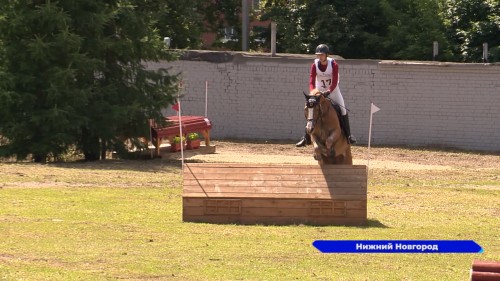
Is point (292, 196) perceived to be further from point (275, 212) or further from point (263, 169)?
point (263, 169)

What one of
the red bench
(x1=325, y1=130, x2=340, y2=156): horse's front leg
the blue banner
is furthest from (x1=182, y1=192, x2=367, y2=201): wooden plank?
the red bench

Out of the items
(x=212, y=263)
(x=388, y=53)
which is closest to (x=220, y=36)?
(x=388, y=53)

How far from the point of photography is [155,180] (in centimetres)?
2408

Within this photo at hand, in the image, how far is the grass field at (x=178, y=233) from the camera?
12.1 metres

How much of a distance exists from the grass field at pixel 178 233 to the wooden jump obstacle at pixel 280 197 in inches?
13.9

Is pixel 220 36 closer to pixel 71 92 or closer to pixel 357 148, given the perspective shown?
pixel 357 148

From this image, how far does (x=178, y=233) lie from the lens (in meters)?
15.3

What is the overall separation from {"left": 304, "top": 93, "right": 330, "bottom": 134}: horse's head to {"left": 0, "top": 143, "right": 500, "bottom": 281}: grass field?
1.91 meters

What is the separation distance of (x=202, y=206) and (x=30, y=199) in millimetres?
3853

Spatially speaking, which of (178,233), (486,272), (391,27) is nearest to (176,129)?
(178,233)

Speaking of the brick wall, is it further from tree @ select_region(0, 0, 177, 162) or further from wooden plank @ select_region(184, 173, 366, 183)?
wooden plank @ select_region(184, 173, 366, 183)

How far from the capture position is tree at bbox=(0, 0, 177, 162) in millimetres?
27141

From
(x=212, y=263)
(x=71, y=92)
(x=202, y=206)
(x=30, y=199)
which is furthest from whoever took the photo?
(x=71, y=92)

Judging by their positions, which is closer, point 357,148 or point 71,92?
point 71,92
